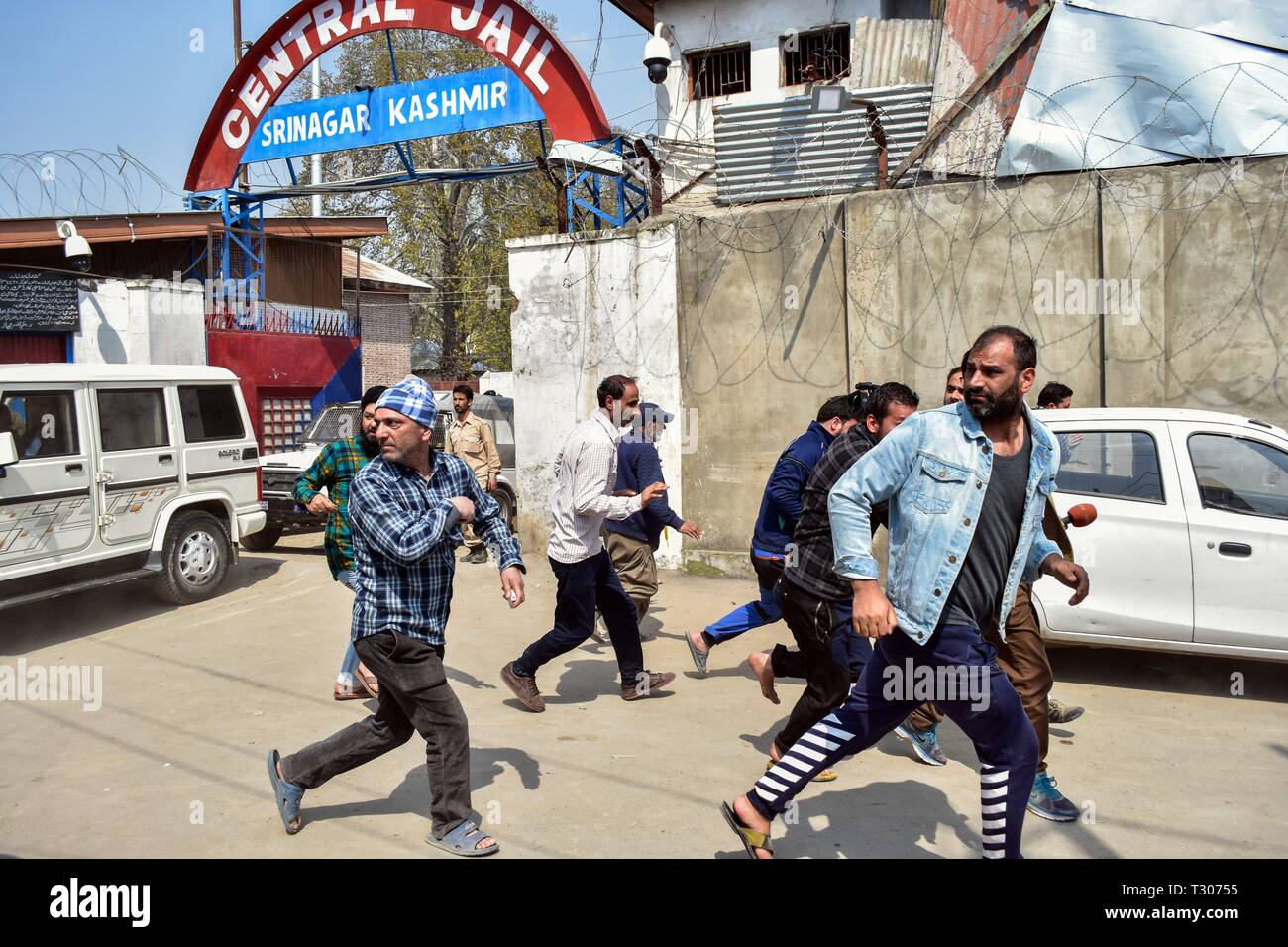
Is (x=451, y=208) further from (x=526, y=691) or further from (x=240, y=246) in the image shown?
(x=526, y=691)

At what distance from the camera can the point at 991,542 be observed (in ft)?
10.2

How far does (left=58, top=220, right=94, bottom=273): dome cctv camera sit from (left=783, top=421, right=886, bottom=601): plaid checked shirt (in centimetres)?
1249

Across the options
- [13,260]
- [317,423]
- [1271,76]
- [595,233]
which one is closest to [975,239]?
[1271,76]

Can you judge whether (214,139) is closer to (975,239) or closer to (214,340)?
(214,340)

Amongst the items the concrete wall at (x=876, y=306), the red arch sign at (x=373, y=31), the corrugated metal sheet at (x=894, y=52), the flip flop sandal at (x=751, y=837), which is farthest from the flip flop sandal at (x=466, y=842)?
the corrugated metal sheet at (x=894, y=52)

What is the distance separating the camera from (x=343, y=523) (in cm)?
572

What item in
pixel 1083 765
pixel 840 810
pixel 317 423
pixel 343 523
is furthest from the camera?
pixel 317 423

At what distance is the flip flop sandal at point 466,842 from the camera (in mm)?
3756

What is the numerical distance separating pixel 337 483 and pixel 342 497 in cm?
10

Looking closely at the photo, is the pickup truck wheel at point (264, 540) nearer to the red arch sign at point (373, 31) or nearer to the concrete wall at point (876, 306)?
the concrete wall at point (876, 306)

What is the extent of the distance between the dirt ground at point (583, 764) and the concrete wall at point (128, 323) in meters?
7.12

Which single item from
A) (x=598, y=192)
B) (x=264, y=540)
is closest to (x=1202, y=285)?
(x=598, y=192)

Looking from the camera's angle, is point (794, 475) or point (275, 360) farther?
point (275, 360)

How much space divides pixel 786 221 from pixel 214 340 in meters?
9.21
